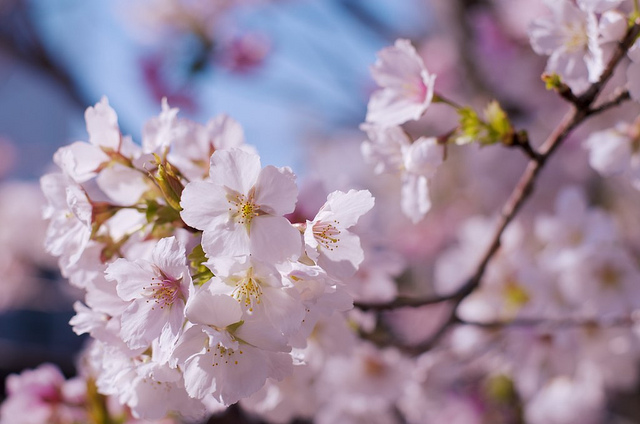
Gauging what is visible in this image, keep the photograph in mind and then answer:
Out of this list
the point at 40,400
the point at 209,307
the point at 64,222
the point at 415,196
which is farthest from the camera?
the point at 40,400

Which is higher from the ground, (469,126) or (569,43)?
(569,43)

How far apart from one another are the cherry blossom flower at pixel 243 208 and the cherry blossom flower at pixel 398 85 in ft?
0.86

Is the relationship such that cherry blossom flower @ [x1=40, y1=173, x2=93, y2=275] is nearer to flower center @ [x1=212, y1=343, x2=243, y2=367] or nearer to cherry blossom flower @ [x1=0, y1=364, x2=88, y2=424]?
flower center @ [x1=212, y1=343, x2=243, y2=367]

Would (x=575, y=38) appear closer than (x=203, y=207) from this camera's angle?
No

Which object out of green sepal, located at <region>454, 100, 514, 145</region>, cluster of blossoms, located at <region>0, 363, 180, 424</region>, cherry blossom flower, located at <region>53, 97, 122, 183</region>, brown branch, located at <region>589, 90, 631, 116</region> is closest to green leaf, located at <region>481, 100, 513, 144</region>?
green sepal, located at <region>454, 100, 514, 145</region>

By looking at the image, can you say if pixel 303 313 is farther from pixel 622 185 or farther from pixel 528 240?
pixel 622 185

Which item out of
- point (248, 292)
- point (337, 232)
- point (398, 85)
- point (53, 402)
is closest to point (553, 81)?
point (398, 85)

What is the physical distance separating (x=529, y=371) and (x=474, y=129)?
0.76m

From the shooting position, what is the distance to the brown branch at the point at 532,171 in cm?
76

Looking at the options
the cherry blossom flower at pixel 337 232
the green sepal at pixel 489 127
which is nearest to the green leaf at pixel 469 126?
the green sepal at pixel 489 127

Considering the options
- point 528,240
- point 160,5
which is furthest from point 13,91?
point 528,240

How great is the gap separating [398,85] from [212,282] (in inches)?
17.0

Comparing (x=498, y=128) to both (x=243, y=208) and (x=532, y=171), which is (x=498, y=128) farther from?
(x=243, y=208)

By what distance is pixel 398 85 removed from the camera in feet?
2.84
